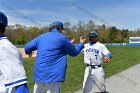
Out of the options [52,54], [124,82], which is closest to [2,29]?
[52,54]

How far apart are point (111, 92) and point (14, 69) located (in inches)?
346

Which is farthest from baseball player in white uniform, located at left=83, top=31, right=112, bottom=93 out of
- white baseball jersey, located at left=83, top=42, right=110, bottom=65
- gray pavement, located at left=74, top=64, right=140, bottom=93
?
gray pavement, located at left=74, top=64, right=140, bottom=93

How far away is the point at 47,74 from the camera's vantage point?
6605 mm

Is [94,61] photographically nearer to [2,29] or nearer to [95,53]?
[95,53]

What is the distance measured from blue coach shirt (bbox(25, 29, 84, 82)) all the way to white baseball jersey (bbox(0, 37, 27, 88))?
330 centimetres

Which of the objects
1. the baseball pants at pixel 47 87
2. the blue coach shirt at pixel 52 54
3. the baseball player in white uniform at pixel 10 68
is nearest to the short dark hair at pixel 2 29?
the baseball player in white uniform at pixel 10 68

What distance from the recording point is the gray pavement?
12.2m

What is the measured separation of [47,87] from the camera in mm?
6746

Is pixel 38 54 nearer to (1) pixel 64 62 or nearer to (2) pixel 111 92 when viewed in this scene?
(1) pixel 64 62

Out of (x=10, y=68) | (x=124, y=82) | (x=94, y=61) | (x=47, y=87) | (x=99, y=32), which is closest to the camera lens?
(x=10, y=68)

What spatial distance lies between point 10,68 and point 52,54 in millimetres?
3424

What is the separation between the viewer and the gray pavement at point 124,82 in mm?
12230

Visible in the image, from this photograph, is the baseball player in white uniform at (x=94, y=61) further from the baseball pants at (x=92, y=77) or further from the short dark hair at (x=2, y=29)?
the short dark hair at (x=2, y=29)

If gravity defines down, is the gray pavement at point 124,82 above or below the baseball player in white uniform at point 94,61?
below
